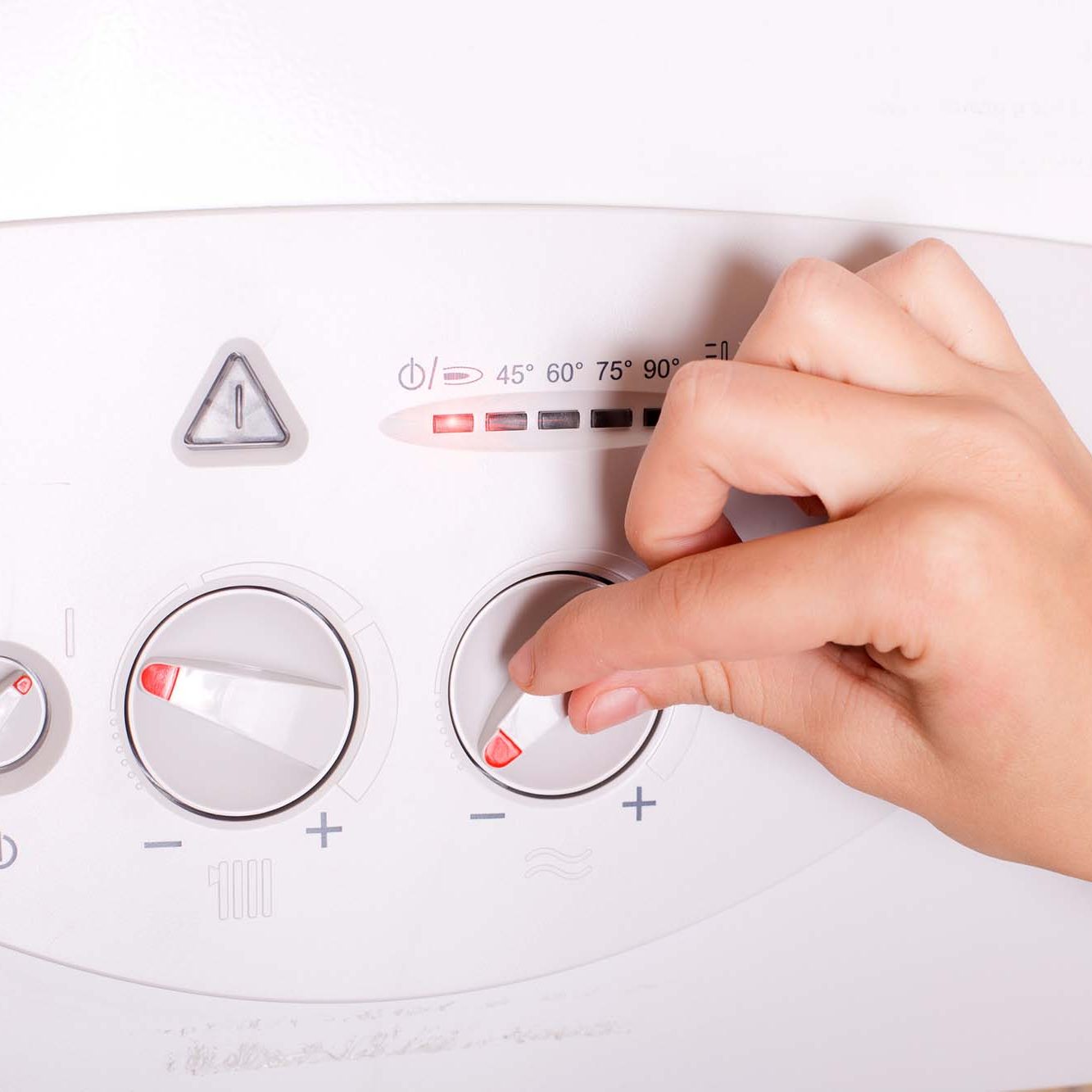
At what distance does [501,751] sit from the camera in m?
0.39

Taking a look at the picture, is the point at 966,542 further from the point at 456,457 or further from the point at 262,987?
the point at 262,987

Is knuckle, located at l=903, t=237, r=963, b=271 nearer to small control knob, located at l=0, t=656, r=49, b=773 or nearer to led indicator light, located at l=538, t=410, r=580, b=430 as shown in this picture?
led indicator light, located at l=538, t=410, r=580, b=430

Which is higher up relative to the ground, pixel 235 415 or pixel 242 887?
pixel 235 415

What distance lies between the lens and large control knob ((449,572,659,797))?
38cm

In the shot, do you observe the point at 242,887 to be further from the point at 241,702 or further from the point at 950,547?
the point at 950,547

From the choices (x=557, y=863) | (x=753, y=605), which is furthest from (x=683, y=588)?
(x=557, y=863)

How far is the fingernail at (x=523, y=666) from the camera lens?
37 cm

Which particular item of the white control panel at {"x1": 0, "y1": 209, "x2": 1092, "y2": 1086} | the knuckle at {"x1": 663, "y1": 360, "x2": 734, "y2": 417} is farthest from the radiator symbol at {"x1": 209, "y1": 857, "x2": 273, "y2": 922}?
the knuckle at {"x1": 663, "y1": 360, "x2": 734, "y2": 417}

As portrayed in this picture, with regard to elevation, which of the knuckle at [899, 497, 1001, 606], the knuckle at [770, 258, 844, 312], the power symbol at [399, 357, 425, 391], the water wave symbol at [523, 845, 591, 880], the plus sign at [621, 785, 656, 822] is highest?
the knuckle at [770, 258, 844, 312]

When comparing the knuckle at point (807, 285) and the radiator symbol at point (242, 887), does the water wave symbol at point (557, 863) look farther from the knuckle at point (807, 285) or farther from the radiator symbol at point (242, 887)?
the knuckle at point (807, 285)

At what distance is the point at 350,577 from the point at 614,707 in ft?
0.34

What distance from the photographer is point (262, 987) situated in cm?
39

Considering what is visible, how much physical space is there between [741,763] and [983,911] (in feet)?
0.42

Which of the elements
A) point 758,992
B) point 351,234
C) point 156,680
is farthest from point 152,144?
point 758,992
